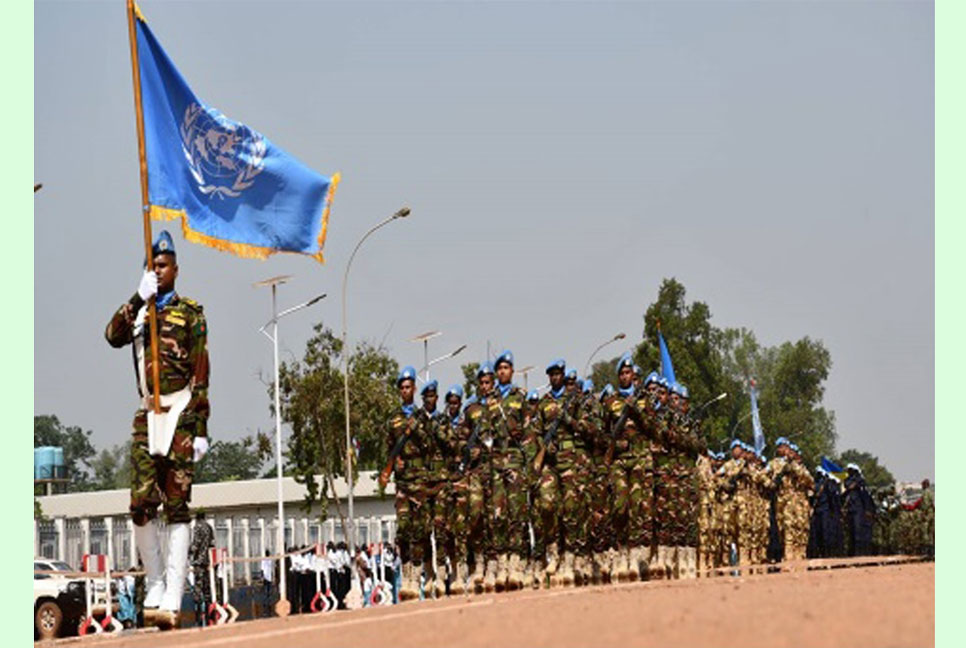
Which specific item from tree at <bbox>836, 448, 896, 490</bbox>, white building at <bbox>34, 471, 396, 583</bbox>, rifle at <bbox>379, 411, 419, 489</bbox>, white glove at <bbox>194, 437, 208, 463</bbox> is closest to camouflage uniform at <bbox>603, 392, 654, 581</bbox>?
rifle at <bbox>379, 411, 419, 489</bbox>

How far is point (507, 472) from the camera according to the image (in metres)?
20.0

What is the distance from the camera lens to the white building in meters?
35.5

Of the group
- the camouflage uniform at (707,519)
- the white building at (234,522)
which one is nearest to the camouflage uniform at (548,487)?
the white building at (234,522)

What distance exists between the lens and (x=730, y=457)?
33250 mm

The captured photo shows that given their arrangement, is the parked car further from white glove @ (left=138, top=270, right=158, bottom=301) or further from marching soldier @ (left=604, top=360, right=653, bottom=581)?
white glove @ (left=138, top=270, right=158, bottom=301)

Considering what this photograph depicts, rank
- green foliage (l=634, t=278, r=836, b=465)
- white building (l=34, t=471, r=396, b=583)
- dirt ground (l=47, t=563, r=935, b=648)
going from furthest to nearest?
green foliage (l=634, t=278, r=836, b=465) → white building (l=34, t=471, r=396, b=583) → dirt ground (l=47, t=563, r=935, b=648)

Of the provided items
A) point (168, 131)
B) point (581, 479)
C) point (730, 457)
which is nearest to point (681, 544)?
point (581, 479)

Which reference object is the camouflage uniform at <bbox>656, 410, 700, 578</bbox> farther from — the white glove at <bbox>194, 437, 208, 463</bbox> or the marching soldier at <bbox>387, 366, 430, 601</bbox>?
the white glove at <bbox>194, 437, 208, 463</bbox>

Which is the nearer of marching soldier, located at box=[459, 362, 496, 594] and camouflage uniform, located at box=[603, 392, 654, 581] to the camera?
marching soldier, located at box=[459, 362, 496, 594]

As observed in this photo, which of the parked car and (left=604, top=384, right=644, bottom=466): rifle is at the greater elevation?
(left=604, top=384, right=644, bottom=466): rifle

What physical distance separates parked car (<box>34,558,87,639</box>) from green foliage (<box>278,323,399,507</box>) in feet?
62.8

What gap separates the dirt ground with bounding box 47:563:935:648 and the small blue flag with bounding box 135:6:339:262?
3.37m

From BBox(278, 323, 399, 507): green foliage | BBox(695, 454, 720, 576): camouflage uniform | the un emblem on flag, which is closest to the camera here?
the un emblem on flag

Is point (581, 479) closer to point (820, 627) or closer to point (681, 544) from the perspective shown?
point (681, 544)
